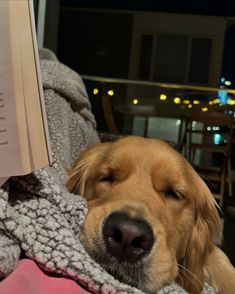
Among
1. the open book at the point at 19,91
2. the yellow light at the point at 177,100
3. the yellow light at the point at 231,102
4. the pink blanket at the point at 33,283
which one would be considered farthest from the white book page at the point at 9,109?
the yellow light at the point at 177,100

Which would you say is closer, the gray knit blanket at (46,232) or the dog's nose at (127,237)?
the gray knit blanket at (46,232)

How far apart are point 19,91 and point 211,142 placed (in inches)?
236

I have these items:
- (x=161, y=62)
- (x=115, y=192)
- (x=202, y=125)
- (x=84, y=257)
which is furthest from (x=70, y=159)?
(x=161, y=62)

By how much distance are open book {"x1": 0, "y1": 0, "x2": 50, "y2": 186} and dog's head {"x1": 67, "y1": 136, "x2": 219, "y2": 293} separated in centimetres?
27

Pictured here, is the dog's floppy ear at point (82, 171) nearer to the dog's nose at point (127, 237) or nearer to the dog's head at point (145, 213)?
the dog's head at point (145, 213)

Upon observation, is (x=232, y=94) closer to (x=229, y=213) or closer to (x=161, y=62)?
(x=161, y=62)

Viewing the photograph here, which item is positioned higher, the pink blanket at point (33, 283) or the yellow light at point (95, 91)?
the pink blanket at point (33, 283)

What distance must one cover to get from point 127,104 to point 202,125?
1210 mm

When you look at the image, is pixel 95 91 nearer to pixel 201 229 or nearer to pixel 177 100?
pixel 177 100

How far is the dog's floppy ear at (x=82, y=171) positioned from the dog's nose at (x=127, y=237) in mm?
416

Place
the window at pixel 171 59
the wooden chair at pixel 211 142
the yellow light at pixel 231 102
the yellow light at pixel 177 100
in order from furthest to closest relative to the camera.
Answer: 1. the window at pixel 171 59
2. the yellow light at pixel 177 100
3. the yellow light at pixel 231 102
4. the wooden chair at pixel 211 142

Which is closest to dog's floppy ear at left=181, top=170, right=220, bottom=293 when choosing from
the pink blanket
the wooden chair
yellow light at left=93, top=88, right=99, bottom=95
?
the pink blanket

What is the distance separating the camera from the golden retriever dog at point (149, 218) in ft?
2.85

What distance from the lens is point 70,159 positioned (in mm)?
1604
